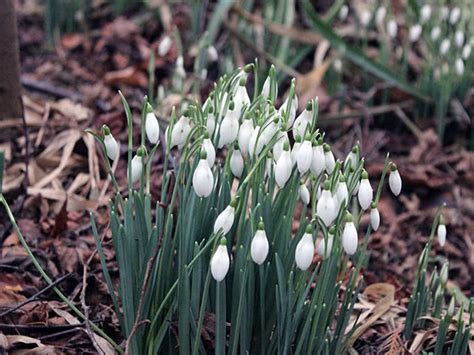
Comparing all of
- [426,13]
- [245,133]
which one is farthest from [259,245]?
[426,13]

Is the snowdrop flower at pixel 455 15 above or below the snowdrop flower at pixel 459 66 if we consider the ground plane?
above

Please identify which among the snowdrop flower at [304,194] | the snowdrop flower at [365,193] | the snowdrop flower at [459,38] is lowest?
the snowdrop flower at [459,38]

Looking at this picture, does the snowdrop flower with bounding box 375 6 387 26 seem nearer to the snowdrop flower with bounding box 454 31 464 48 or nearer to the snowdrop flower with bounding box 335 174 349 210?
the snowdrop flower with bounding box 454 31 464 48

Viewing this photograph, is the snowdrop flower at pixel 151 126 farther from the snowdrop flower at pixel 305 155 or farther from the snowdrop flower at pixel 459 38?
the snowdrop flower at pixel 459 38

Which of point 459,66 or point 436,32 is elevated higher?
point 436,32

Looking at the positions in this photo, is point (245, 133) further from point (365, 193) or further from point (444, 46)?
point (444, 46)

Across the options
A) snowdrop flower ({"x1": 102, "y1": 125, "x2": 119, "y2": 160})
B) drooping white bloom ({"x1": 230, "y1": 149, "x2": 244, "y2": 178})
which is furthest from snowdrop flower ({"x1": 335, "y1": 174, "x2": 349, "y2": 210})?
snowdrop flower ({"x1": 102, "y1": 125, "x2": 119, "y2": 160})

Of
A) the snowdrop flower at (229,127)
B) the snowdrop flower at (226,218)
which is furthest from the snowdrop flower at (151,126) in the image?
the snowdrop flower at (226,218)
